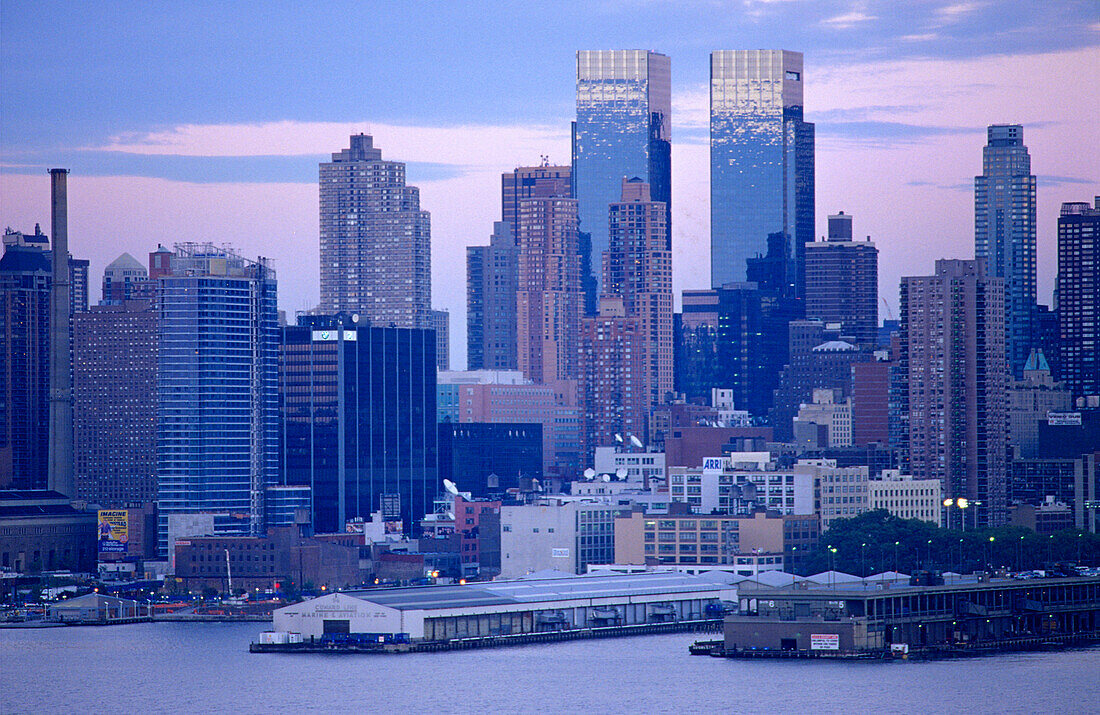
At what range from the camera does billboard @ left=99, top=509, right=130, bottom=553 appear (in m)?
188

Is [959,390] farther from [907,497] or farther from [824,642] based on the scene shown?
[824,642]

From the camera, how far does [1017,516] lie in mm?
185375

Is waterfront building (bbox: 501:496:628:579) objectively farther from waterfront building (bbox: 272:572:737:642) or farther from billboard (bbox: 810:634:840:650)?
billboard (bbox: 810:634:840:650)

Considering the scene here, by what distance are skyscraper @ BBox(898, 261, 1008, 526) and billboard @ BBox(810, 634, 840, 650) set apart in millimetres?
70091

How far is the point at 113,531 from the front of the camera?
189m

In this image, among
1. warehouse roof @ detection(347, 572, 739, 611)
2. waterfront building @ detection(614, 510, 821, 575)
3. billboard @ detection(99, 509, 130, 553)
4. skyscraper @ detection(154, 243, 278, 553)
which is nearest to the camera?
warehouse roof @ detection(347, 572, 739, 611)

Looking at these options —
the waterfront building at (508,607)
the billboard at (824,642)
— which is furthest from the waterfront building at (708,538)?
the billboard at (824,642)

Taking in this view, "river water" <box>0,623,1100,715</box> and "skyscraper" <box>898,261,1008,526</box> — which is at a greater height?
"skyscraper" <box>898,261,1008,526</box>

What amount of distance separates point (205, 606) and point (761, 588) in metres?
51.1

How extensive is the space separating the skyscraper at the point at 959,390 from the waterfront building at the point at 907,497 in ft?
14.5

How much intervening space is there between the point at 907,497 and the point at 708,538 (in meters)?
23.3

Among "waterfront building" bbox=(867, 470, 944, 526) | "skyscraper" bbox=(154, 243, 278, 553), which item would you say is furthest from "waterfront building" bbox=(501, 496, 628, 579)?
"skyscraper" bbox=(154, 243, 278, 553)

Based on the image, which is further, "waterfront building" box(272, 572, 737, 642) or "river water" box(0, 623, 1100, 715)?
"waterfront building" box(272, 572, 737, 642)

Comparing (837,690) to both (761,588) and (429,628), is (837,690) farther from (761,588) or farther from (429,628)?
(429,628)
